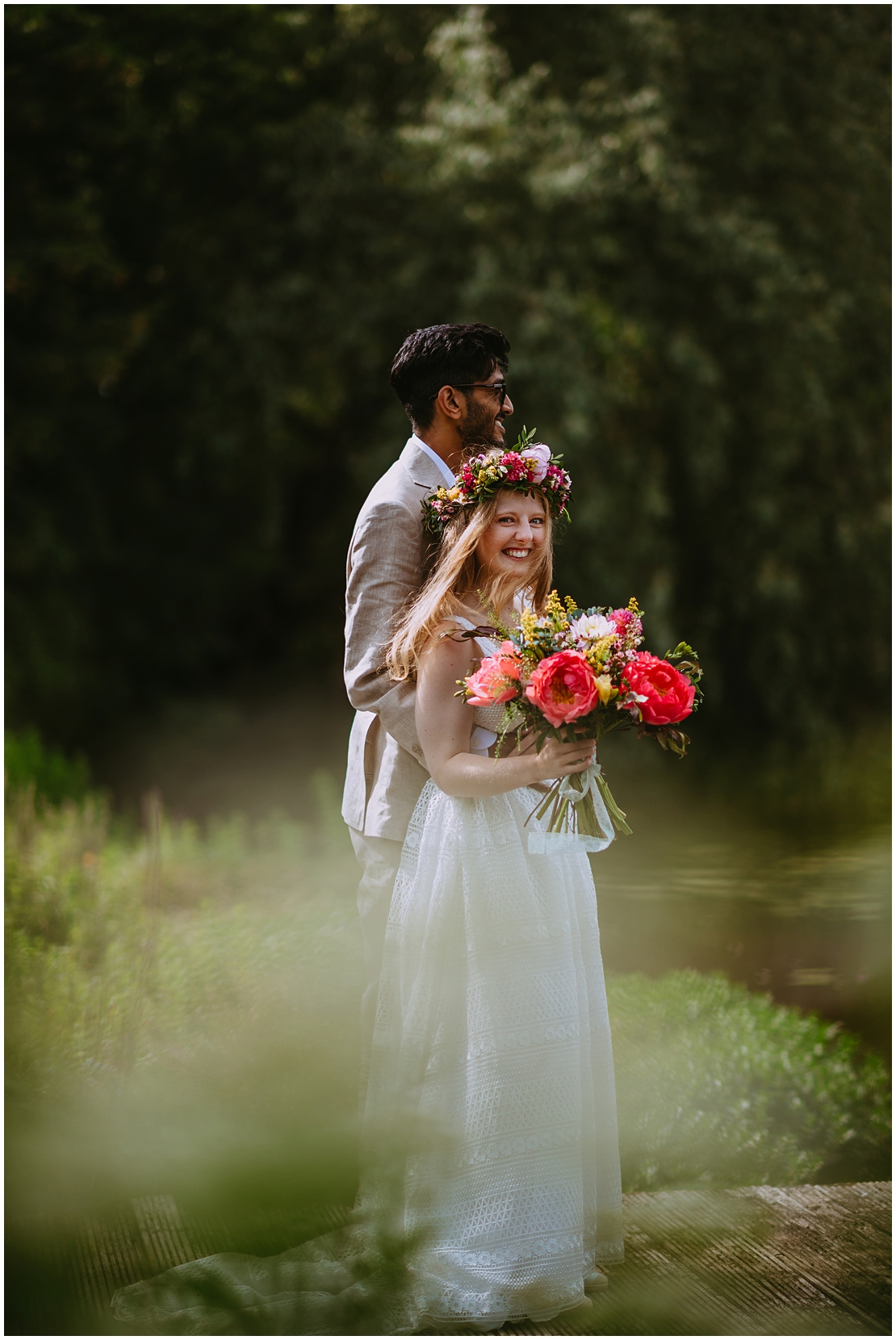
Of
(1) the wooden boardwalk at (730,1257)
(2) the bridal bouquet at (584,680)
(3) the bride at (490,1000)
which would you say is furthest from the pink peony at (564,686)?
(1) the wooden boardwalk at (730,1257)

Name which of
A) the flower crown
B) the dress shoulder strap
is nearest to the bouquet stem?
the dress shoulder strap

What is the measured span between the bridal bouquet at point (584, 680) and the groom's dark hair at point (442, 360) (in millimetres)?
625

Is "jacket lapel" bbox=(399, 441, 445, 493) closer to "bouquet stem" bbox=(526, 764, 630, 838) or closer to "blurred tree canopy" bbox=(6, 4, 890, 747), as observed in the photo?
"bouquet stem" bbox=(526, 764, 630, 838)

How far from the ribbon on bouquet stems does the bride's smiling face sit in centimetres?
45

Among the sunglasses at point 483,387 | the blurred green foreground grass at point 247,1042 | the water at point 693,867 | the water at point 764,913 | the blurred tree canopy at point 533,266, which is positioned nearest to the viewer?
the blurred green foreground grass at point 247,1042

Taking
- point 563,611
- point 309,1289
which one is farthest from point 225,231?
point 309,1289

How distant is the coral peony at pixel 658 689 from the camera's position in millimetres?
2018

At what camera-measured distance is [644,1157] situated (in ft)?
10.4

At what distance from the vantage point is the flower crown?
7.50ft

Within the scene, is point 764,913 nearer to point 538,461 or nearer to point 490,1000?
point 490,1000

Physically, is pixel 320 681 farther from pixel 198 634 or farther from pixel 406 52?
pixel 406 52

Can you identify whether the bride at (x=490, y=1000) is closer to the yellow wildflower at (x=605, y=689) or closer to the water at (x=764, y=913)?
the yellow wildflower at (x=605, y=689)

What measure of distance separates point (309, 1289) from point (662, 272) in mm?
8406

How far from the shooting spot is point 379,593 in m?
2.41
